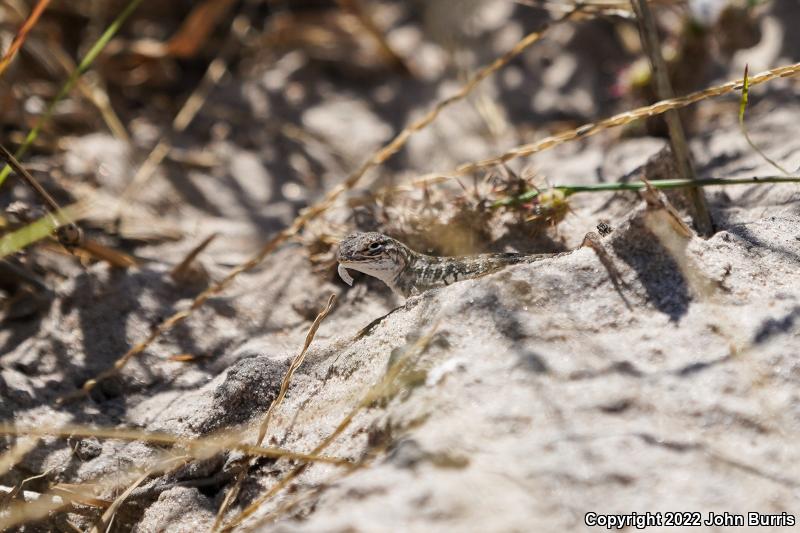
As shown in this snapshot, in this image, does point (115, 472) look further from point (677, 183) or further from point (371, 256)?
point (677, 183)

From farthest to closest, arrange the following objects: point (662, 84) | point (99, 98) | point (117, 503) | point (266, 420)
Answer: point (99, 98)
point (662, 84)
point (117, 503)
point (266, 420)

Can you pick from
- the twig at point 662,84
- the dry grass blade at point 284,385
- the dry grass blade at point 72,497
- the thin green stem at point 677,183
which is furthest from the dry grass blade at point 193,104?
the twig at point 662,84

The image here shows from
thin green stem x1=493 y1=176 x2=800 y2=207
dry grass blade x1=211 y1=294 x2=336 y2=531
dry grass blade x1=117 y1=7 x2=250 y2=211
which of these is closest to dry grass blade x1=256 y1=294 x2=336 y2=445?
dry grass blade x1=211 y1=294 x2=336 y2=531

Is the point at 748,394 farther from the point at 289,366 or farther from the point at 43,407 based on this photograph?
the point at 43,407

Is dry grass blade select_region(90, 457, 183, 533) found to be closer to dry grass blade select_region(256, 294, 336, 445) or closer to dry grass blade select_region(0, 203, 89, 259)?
dry grass blade select_region(256, 294, 336, 445)

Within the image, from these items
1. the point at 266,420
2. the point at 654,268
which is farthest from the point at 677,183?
the point at 266,420
